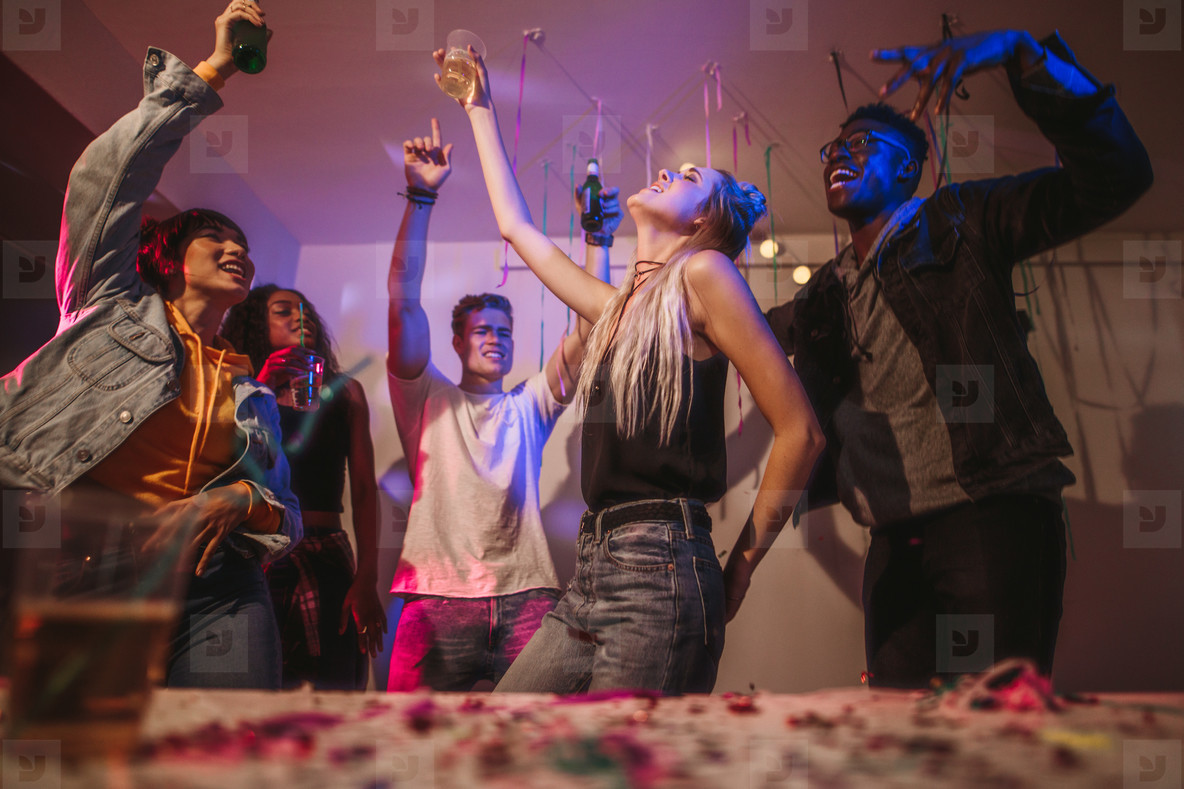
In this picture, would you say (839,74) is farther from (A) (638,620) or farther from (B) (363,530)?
(B) (363,530)

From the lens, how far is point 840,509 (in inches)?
124

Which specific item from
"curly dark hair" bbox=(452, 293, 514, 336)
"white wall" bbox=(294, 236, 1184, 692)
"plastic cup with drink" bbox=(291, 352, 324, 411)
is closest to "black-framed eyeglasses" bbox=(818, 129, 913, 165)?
"curly dark hair" bbox=(452, 293, 514, 336)

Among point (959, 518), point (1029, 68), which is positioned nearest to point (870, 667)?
point (959, 518)

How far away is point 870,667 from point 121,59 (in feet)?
10.1

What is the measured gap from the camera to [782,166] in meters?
3.01

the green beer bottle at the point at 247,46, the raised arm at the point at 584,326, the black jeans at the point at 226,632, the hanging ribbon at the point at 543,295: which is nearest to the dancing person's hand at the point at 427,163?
the raised arm at the point at 584,326

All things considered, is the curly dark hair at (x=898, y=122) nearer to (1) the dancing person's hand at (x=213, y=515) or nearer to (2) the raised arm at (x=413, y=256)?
(2) the raised arm at (x=413, y=256)

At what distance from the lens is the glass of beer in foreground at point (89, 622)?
467 millimetres

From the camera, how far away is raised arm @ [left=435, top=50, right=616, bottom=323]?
152 centimetres

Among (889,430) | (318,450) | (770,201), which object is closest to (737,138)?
(770,201)

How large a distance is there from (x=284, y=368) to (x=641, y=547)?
1729mm

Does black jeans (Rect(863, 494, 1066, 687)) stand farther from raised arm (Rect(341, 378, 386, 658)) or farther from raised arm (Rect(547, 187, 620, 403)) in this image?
raised arm (Rect(341, 378, 386, 658))

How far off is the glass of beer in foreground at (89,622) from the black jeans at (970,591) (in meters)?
1.31

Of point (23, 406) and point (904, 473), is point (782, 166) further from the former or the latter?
point (23, 406)
